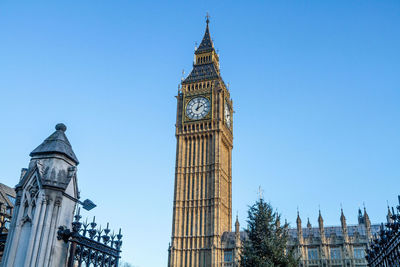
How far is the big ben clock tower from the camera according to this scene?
56.1 m

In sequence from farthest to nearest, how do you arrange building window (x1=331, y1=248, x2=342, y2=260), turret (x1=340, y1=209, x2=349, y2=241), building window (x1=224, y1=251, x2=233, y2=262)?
1. building window (x1=224, y1=251, x2=233, y2=262)
2. turret (x1=340, y1=209, x2=349, y2=241)
3. building window (x1=331, y1=248, x2=342, y2=260)

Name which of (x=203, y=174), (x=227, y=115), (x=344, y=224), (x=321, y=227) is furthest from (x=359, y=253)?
(x=227, y=115)

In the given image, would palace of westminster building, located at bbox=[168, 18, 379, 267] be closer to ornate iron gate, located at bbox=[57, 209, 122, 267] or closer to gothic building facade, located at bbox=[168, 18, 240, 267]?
gothic building facade, located at bbox=[168, 18, 240, 267]

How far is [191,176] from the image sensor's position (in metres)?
60.6

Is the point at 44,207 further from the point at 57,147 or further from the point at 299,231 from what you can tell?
the point at 299,231

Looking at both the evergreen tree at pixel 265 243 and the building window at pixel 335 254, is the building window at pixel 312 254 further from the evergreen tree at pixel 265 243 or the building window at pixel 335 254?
the evergreen tree at pixel 265 243

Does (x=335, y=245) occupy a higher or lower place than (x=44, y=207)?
higher

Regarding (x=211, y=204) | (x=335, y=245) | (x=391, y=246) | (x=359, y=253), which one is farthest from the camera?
(x=211, y=204)

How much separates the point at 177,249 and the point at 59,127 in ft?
164

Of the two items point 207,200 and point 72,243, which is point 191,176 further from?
point 72,243

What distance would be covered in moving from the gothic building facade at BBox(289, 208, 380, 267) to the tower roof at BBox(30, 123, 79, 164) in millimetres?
47083

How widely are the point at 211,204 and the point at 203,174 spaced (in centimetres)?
474

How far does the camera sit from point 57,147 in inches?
334

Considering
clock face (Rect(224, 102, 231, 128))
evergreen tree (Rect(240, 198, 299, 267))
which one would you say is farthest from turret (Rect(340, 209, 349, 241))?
evergreen tree (Rect(240, 198, 299, 267))
